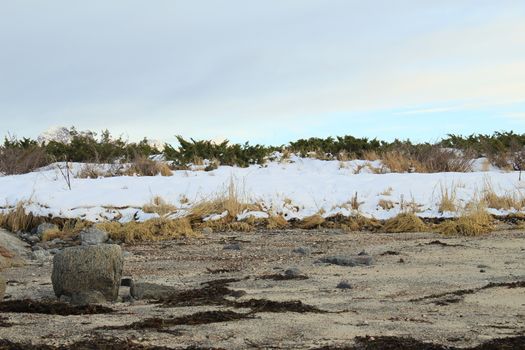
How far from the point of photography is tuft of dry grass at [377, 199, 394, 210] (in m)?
13.7

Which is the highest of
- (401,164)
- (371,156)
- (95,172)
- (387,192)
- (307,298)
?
(371,156)

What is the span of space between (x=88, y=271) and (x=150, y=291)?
25.6 inches

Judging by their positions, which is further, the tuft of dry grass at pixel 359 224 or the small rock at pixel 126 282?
the tuft of dry grass at pixel 359 224

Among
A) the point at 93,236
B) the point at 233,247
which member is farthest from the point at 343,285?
the point at 93,236

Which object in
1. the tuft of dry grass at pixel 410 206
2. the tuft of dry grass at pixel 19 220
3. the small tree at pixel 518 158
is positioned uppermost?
the small tree at pixel 518 158

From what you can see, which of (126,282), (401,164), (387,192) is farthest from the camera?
(401,164)

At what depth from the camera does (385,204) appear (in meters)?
13.8

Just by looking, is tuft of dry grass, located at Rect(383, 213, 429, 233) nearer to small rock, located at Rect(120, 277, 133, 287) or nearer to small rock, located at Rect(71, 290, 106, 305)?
small rock, located at Rect(120, 277, 133, 287)

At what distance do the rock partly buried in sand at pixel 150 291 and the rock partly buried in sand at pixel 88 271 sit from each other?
0.62ft

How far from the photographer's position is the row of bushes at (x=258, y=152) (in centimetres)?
1933

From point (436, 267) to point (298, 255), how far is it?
6.40 feet

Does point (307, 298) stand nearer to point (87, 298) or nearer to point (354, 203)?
point (87, 298)

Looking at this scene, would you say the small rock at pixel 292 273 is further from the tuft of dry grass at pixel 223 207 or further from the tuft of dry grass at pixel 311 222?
the tuft of dry grass at pixel 223 207

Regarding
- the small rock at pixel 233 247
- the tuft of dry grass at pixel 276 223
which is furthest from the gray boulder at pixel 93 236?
the tuft of dry grass at pixel 276 223
